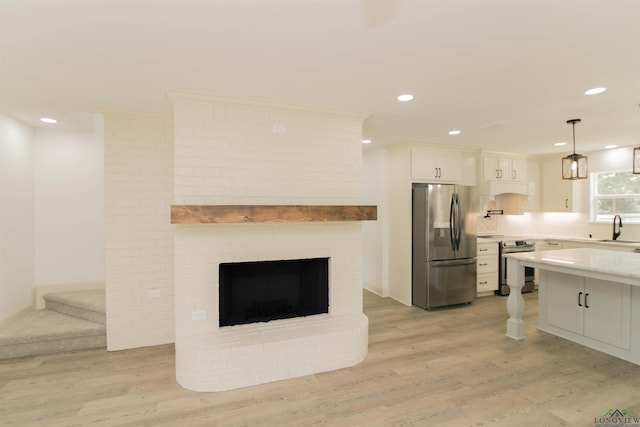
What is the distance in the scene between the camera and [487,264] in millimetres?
5484

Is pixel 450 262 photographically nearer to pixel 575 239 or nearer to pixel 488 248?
pixel 488 248

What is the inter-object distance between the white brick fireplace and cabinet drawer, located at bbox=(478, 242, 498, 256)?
9.93 feet

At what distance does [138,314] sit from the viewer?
3453 millimetres

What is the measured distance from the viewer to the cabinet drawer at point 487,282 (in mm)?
5430

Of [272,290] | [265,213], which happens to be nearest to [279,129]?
[265,213]

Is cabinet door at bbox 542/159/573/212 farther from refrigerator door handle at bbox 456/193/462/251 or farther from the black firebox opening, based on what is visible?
the black firebox opening

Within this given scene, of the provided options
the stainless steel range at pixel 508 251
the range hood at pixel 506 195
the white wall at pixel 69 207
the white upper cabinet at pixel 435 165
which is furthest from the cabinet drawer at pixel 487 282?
the white wall at pixel 69 207

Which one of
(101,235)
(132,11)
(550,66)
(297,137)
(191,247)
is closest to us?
(132,11)

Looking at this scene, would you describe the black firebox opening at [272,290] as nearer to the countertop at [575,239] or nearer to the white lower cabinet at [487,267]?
the white lower cabinet at [487,267]

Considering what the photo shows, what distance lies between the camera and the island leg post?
3.68 m

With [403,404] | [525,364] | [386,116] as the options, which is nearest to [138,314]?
[403,404]

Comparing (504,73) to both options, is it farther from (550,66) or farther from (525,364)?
(525,364)

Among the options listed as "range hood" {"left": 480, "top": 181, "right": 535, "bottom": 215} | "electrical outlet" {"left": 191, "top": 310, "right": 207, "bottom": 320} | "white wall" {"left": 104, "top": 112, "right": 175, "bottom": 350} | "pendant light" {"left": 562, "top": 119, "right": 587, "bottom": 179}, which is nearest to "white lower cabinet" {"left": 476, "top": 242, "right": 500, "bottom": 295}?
"range hood" {"left": 480, "top": 181, "right": 535, "bottom": 215}

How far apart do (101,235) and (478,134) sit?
5.59m
